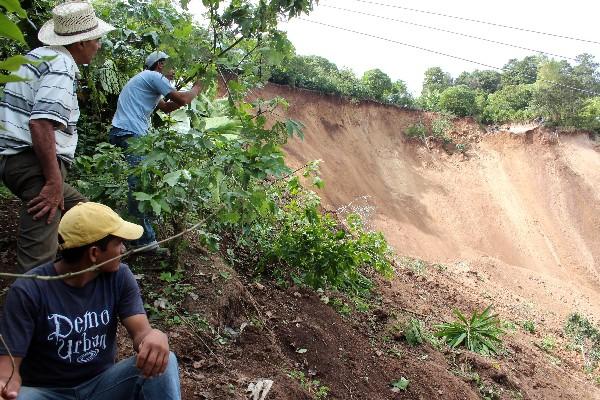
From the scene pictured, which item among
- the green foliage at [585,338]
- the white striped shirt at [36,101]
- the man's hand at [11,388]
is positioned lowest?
the green foliage at [585,338]

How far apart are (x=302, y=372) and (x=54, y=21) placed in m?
2.92

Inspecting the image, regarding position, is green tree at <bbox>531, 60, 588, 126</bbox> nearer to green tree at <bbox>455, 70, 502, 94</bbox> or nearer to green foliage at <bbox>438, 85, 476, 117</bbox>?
green foliage at <bbox>438, 85, 476, 117</bbox>

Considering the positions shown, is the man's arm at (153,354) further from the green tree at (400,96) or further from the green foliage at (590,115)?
the green foliage at (590,115)

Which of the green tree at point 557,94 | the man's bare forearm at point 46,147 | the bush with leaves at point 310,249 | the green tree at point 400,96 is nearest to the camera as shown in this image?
the man's bare forearm at point 46,147

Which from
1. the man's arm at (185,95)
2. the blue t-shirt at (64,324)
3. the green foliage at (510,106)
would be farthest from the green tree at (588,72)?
the blue t-shirt at (64,324)

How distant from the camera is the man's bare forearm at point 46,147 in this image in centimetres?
250

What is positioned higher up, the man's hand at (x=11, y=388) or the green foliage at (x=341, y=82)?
the green foliage at (x=341, y=82)

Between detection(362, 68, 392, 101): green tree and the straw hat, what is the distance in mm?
17439

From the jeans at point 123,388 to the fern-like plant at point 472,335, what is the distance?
567 cm

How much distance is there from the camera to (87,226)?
1979 millimetres

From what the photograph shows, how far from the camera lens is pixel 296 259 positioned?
5.36 m

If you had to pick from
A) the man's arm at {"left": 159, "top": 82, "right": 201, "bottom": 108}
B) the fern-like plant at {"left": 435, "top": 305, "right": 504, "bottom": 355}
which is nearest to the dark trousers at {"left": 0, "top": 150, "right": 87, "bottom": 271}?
the man's arm at {"left": 159, "top": 82, "right": 201, "bottom": 108}

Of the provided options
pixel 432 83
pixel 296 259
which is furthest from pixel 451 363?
pixel 432 83

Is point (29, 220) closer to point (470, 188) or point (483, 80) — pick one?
point (470, 188)
